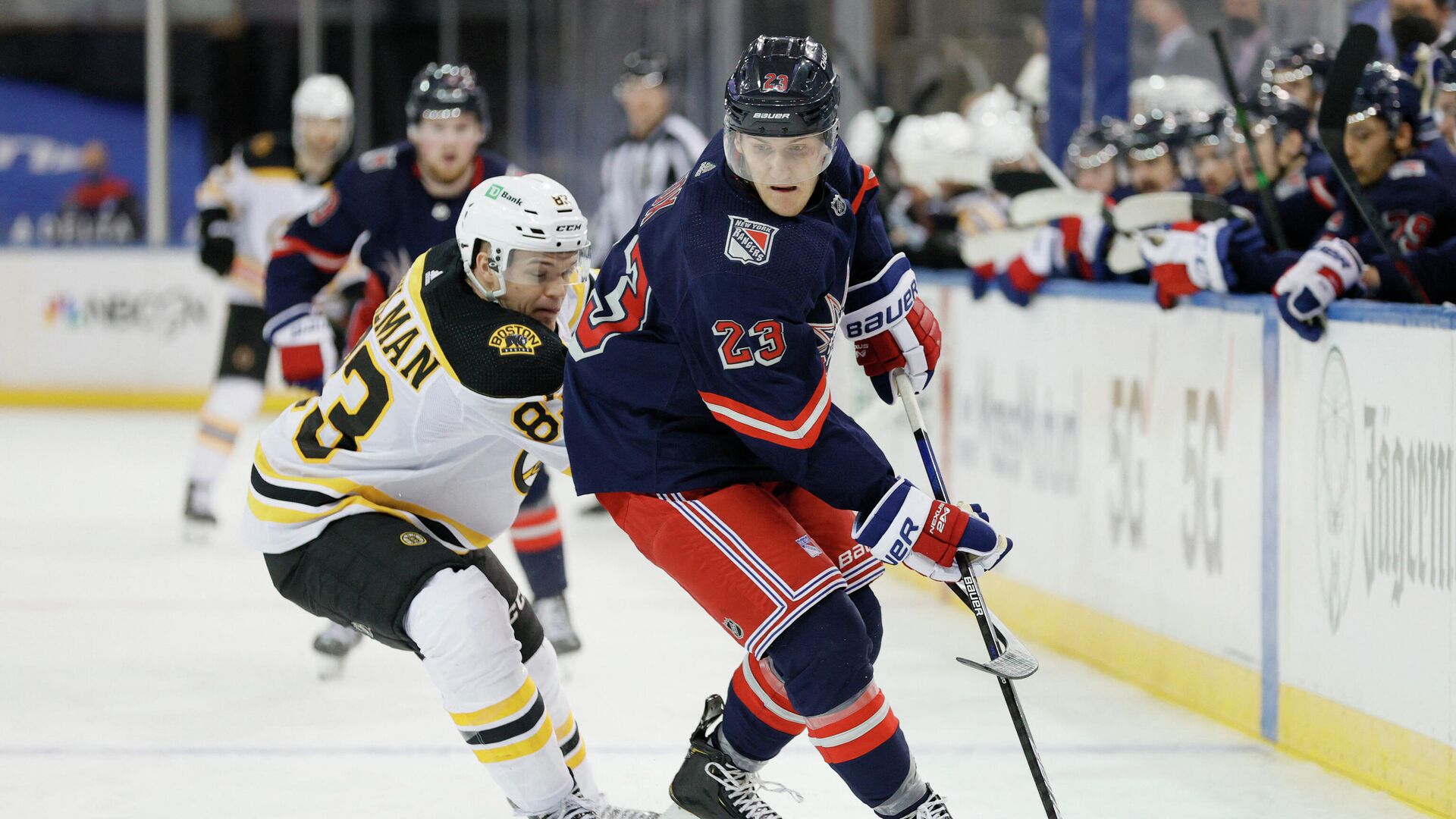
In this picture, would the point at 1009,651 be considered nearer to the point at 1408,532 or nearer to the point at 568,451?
the point at 568,451

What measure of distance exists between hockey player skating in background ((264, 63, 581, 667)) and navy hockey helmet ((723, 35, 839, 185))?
75.2 inches

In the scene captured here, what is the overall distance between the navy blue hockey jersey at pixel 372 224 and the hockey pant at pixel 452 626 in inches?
64.5

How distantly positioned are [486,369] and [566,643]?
176cm

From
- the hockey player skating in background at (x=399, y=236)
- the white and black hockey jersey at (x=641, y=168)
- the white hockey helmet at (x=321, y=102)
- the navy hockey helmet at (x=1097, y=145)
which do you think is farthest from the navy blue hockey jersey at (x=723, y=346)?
the white and black hockey jersey at (x=641, y=168)

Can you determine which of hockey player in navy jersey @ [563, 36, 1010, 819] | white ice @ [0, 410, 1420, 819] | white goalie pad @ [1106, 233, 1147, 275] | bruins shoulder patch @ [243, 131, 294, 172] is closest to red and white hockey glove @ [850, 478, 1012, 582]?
hockey player in navy jersey @ [563, 36, 1010, 819]

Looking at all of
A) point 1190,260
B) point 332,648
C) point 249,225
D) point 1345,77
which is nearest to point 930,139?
point 249,225

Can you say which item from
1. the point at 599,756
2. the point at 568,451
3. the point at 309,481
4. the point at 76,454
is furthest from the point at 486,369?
the point at 76,454

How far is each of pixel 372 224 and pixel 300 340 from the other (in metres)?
0.37

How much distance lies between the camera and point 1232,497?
4.06m

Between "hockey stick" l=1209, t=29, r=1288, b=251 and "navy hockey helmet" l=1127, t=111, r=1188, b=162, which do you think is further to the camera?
"navy hockey helmet" l=1127, t=111, r=1188, b=162

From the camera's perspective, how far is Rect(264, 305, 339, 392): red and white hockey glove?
478cm

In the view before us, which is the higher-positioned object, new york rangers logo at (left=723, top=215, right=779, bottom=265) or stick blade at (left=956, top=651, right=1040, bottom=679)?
new york rangers logo at (left=723, top=215, right=779, bottom=265)

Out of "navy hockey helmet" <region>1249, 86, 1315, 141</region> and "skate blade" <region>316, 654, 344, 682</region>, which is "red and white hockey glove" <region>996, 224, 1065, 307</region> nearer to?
"navy hockey helmet" <region>1249, 86, 1315, 141</region>

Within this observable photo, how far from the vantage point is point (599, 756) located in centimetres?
385
